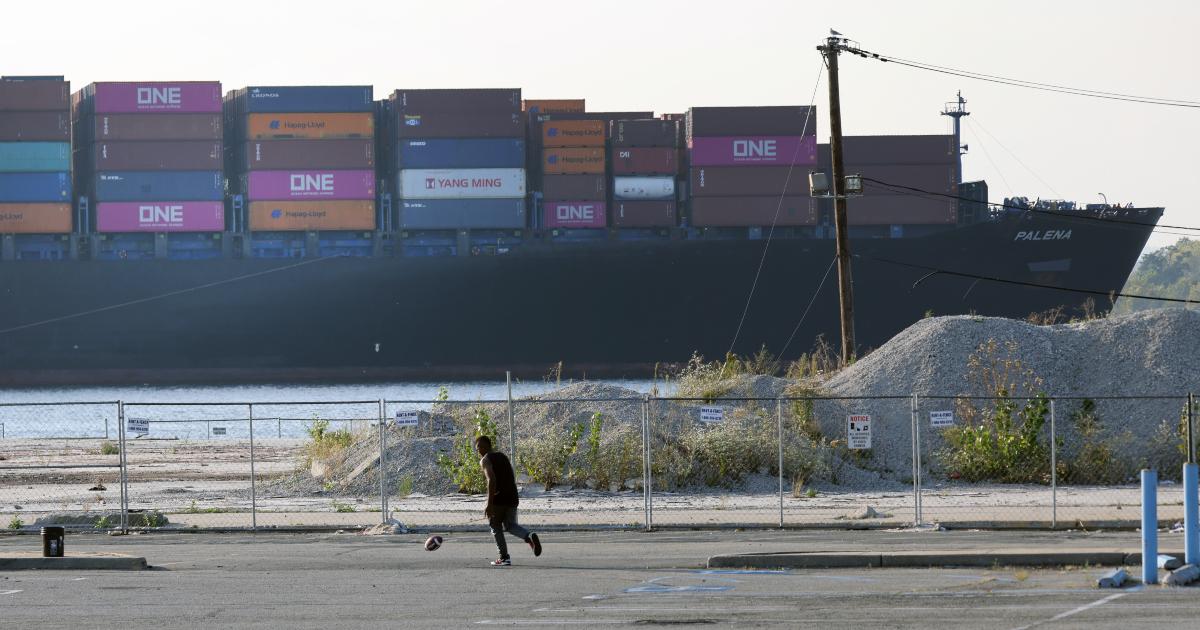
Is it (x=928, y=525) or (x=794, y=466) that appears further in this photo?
(x=794, y=466)

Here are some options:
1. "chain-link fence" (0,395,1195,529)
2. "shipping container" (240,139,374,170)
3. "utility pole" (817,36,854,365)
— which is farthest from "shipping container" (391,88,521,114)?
"chain-link fence" (0,395,1195,529)

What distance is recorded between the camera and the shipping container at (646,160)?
79.1 metres

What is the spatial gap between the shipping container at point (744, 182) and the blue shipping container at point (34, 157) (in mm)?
33164

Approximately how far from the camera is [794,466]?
1036 inches

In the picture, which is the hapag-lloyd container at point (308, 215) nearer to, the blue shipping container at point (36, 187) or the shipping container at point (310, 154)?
the shipping container at point (310, 154)

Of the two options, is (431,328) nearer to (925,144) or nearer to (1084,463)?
(925,144)

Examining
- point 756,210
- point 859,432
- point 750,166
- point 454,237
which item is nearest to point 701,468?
point 859,432

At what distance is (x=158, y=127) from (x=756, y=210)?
105 ft

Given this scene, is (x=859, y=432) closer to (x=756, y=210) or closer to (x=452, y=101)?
(x=756, y=210)

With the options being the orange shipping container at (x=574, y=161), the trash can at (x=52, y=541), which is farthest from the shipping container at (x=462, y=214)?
the trash can at (x=52, y=541)

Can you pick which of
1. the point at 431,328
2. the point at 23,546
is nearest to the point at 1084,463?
the point at 23,546

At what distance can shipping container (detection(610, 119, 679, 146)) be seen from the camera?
258 ft

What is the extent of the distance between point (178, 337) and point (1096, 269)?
165 feet

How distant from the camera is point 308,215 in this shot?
3145 inches
